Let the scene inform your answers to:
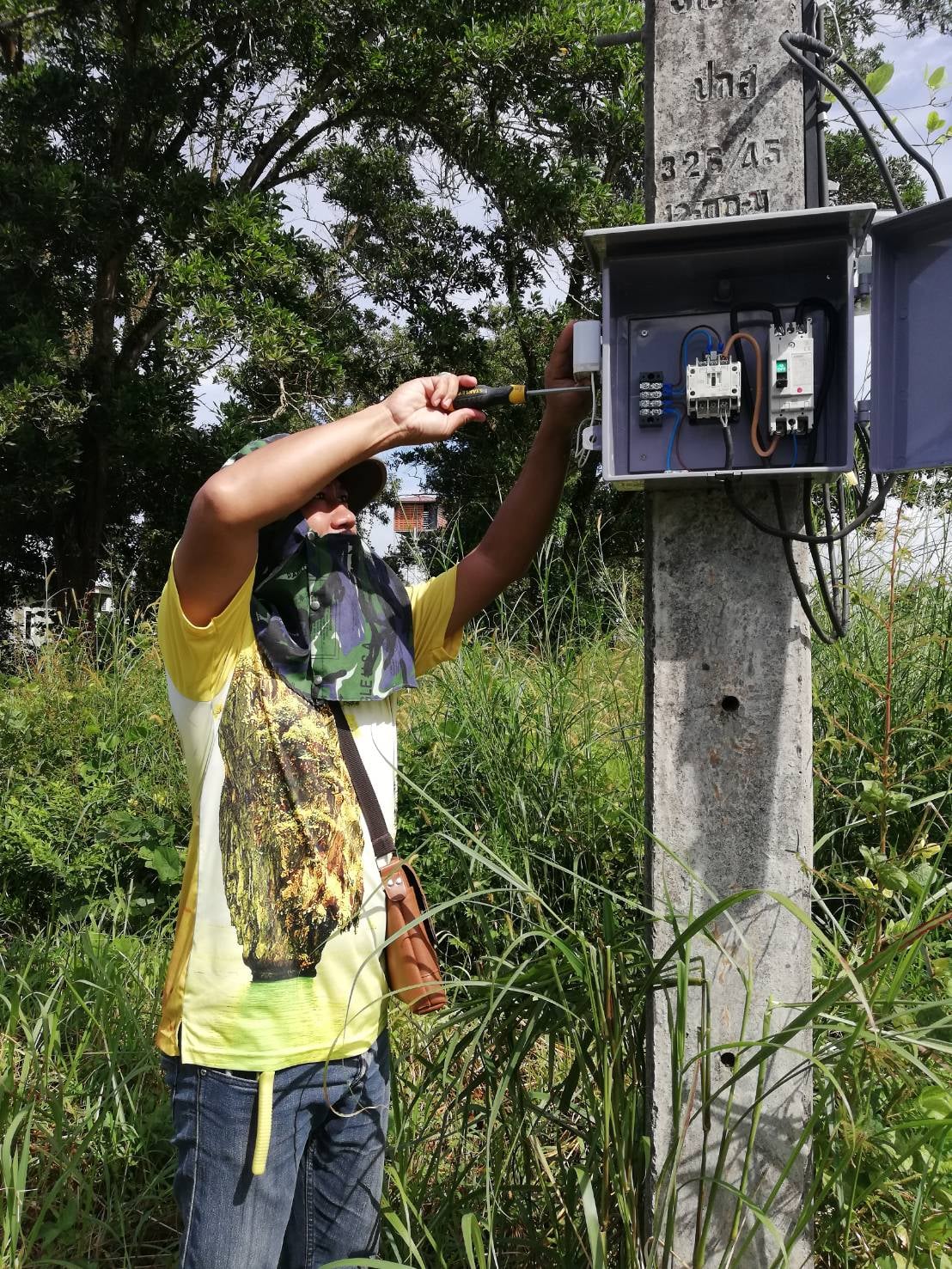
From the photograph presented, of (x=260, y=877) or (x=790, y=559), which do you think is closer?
(x=790, y=559)

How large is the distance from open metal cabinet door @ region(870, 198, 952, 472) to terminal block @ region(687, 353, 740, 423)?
0.68 ft

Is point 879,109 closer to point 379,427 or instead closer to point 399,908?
point 379,427

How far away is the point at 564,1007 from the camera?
1.56 meters

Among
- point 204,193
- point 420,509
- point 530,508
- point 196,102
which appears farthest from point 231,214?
point 530,508

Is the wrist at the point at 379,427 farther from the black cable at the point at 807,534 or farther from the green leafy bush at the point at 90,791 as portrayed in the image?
the green leafy bush at the point at 90,791

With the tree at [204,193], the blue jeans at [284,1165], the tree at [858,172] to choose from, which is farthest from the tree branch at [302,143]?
the blue jeans at [284,1165]

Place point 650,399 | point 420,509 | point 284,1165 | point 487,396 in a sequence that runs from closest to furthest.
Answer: point 650,399
point 284,1165
point 487,396
point 420,509

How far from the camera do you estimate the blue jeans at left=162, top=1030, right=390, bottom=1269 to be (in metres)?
1.69

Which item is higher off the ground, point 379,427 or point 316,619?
point 379,427

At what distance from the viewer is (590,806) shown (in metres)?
3.46

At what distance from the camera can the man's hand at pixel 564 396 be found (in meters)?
1.92

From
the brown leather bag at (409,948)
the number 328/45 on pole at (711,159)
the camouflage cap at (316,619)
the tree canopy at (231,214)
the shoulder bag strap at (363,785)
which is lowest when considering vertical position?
the brown leather bag at (409,948)

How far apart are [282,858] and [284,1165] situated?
0.52 m

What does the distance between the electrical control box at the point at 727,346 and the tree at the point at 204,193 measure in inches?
236
